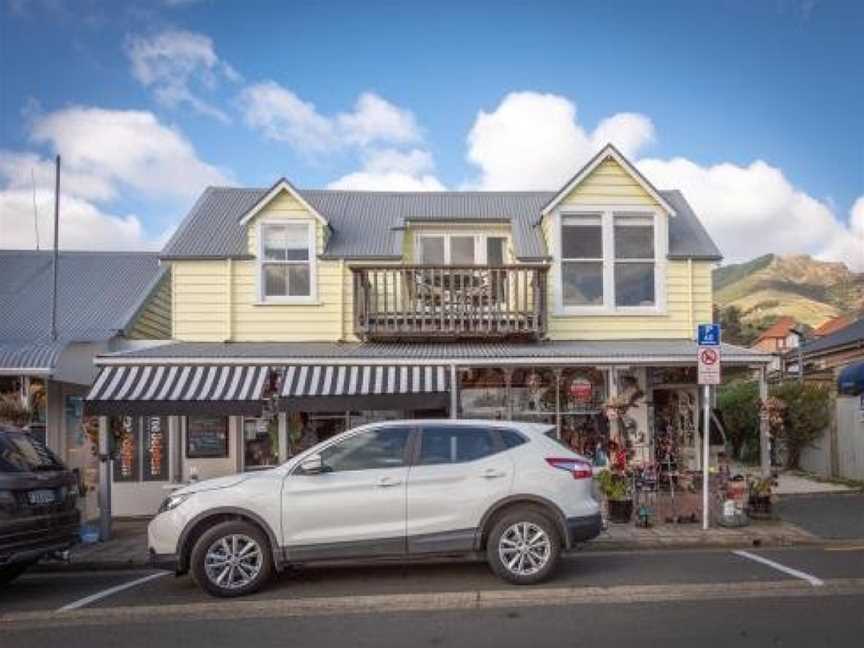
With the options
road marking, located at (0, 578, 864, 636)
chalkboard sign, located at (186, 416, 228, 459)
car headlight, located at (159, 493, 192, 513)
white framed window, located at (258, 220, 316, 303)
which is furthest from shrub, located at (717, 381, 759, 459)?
car headlight, located at (159, 493, 192, 513)

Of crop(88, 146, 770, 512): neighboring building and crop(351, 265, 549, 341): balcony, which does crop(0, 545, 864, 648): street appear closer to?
crop(88, 146, 770, 512): neighboring building

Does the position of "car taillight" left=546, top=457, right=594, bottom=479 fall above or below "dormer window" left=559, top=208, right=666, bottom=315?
below

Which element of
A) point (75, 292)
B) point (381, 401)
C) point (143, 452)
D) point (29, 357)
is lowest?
point (143, 452)

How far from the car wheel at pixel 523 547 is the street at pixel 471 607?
0.17 meters

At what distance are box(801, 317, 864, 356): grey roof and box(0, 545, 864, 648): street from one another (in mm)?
12591

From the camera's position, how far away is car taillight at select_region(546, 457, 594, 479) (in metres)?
8.48

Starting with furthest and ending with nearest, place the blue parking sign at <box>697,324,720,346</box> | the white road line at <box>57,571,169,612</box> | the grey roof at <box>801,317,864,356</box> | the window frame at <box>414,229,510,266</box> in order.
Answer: the grey roof at <box>801,317,864,356</box> → the window frame at <box>414,229,510,266</box> → the blue parking sign at <box>697,324,720,346</box> → the white road line at <box>57,571,169,612</box>

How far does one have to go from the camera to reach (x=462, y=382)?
15.0 m

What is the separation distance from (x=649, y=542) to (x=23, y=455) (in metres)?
7.68

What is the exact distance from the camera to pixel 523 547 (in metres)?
8.29

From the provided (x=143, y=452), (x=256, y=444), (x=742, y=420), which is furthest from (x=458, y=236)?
(x=742, y=420)

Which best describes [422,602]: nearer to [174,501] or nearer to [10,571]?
[174,501]

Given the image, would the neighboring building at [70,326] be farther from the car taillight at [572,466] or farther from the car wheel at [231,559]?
→ the car taillight at [572,466]

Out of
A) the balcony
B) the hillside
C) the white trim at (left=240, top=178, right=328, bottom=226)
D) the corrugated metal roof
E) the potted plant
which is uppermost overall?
the hillside
